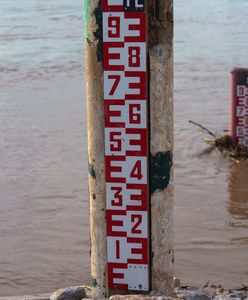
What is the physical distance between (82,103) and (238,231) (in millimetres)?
6010

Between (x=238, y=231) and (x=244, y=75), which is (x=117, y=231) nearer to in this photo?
(x=238, y=231)

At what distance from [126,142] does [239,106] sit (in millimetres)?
4788

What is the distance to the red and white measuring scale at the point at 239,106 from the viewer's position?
771 cm

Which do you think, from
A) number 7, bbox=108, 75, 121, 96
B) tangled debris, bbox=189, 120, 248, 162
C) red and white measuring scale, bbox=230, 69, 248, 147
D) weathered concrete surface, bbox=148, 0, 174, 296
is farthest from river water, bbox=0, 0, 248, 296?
number 7, bbox=108, 75, 121, 96

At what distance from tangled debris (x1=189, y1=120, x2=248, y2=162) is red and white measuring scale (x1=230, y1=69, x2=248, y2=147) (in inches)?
3.5

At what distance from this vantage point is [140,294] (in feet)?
11.3

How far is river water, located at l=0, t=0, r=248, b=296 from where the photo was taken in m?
5.56

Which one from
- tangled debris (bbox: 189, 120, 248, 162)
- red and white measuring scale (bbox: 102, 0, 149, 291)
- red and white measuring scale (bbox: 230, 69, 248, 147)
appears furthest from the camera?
tangled debris (bbox: 189, 120, 248, 162)

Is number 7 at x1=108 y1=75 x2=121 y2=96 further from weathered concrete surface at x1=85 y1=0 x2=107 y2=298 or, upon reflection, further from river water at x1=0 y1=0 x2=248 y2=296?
river water at x1=0 y1=0 x2=248 y2=296

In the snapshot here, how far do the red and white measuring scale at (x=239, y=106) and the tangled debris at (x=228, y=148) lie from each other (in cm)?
9

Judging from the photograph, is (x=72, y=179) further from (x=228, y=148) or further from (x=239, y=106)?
A: (x=239, y=106)

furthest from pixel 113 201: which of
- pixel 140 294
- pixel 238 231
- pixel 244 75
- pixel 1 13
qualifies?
pixel 1 13

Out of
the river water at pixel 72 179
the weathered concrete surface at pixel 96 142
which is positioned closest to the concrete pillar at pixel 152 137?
the weathered concrete surface at pixel 96 142

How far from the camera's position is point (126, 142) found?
3.31m
